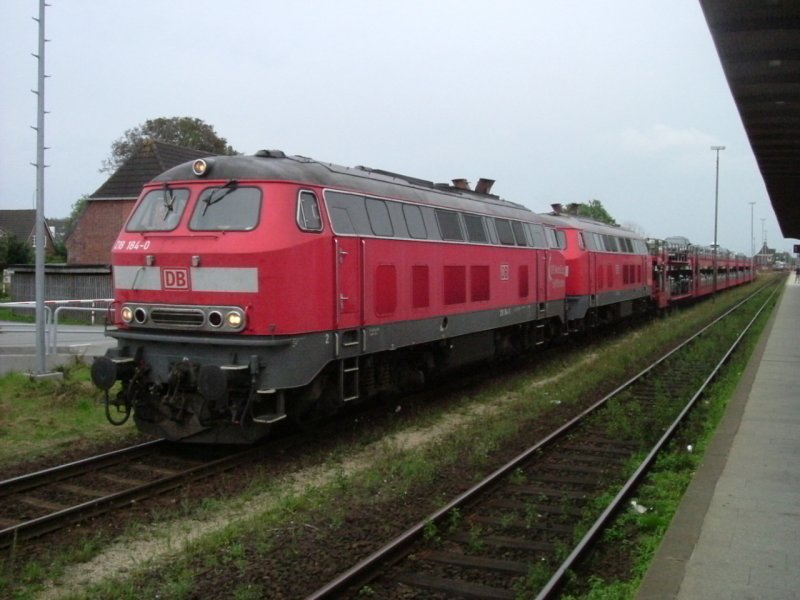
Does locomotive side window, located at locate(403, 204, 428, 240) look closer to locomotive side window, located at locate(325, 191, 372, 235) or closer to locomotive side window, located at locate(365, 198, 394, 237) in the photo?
locomotive side window, located at locate(365, 198, 394, 237)

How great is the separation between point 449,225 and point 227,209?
4.43 metres

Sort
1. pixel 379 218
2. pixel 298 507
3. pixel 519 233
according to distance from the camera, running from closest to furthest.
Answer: pixel 298 507, pixel 379 218, pixel 519 233

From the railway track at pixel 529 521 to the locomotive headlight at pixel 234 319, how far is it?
2872mm

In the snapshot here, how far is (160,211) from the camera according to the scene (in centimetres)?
884

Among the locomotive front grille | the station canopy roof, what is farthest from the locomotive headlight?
the station canopy roof

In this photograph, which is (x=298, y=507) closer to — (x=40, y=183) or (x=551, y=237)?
(x=40, y=183)

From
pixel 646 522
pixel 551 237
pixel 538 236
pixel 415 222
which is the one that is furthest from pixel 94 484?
pixel 551 237

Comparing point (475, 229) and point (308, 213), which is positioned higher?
point (475, 229)

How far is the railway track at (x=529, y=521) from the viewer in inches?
206

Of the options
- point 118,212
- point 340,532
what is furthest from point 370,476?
point 118,212

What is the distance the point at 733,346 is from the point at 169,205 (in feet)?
50.1

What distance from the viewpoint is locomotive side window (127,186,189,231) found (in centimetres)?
866

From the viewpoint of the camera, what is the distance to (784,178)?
1154 inches

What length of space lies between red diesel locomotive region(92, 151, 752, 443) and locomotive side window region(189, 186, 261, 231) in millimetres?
15
